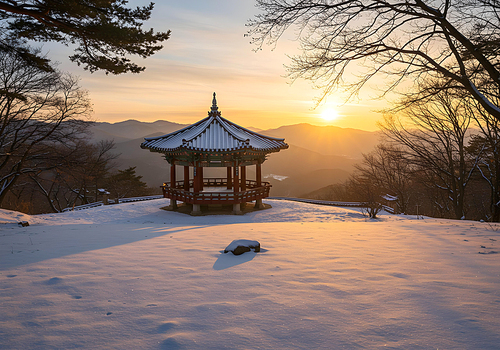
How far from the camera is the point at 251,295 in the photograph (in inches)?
138

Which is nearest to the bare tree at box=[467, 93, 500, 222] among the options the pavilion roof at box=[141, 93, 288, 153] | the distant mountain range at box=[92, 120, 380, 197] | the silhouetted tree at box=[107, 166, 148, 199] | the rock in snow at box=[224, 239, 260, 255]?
the pavilion roof at box=[141, 93, 288, 153]

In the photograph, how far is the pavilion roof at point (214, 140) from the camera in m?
17.0

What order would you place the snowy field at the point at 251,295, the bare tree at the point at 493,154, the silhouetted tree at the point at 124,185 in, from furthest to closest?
1. the silhouetted tree at the point at 124,185
2. the bare tree at the point at 493,154
3. the snowy field at the point at 251,295

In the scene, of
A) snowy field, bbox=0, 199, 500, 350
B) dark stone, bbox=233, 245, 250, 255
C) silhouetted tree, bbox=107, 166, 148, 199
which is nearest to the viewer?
snowy field, bbox=0, 199, 500, 350

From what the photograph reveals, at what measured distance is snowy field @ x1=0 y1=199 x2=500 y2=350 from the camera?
2641 millimetres

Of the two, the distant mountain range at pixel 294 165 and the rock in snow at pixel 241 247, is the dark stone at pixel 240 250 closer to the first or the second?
the rock in snow at pixel 241 247

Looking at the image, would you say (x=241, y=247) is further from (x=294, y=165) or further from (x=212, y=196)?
(x=294, y=165)

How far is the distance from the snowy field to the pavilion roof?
1109 centimetres

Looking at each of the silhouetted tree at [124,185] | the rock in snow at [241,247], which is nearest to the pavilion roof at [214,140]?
the rock in snow at [241,247]

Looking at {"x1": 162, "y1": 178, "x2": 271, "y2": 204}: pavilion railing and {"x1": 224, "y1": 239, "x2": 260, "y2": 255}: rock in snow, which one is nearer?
{"x1": 224, "y1": 239, "x2": 260, "y2": 255}: rock in snow

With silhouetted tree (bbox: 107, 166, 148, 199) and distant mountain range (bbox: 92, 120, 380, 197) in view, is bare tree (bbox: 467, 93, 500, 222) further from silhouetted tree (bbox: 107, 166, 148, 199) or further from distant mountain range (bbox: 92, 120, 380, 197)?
distant mountain range (bbox: 92, 120, 380, 197)

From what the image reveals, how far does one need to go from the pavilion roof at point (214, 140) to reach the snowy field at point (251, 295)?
11.1 m

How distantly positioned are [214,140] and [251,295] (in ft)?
49.3

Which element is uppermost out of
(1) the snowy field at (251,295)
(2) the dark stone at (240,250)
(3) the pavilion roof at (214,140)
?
(3) the pavilion roof at (214,140)
